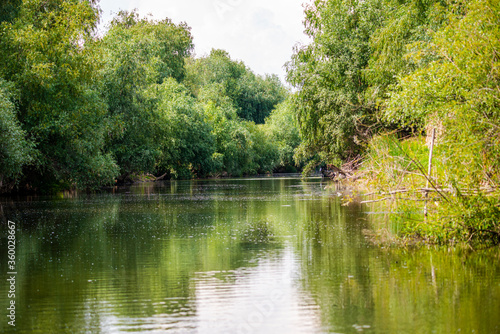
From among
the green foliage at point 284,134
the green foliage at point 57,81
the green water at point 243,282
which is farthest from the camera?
the green foliage at point 284,134

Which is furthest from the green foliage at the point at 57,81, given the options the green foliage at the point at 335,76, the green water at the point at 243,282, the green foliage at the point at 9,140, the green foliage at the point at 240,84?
the green foliage at the point at 240,84

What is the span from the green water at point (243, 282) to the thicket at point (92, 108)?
48.6 ft

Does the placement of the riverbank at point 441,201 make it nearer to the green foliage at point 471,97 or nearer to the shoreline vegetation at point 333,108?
the shoreline vegetation at point 333,108

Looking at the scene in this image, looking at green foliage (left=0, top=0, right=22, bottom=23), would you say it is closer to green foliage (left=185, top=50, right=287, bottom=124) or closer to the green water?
the green water

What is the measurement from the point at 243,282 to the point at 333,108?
27.6 metres

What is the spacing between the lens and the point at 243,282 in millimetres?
9906

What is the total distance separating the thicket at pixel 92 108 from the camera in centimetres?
3008

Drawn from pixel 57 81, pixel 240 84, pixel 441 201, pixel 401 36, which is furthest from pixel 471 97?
pixel 240 84

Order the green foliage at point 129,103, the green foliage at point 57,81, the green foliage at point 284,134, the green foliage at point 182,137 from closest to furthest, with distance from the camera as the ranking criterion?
the green foliage at point 57,81
the green foliage at point 129,103
the green foliage at point 182,137
the green foliage at point 284,134

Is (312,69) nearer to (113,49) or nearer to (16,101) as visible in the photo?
(113,49)

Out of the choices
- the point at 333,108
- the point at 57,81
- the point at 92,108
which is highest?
the point at 57,81

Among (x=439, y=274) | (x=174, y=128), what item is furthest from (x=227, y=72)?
(x=439, y=274)

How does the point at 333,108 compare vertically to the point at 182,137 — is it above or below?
below

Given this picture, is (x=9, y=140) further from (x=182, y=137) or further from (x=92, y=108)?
(x=182, y=137)
